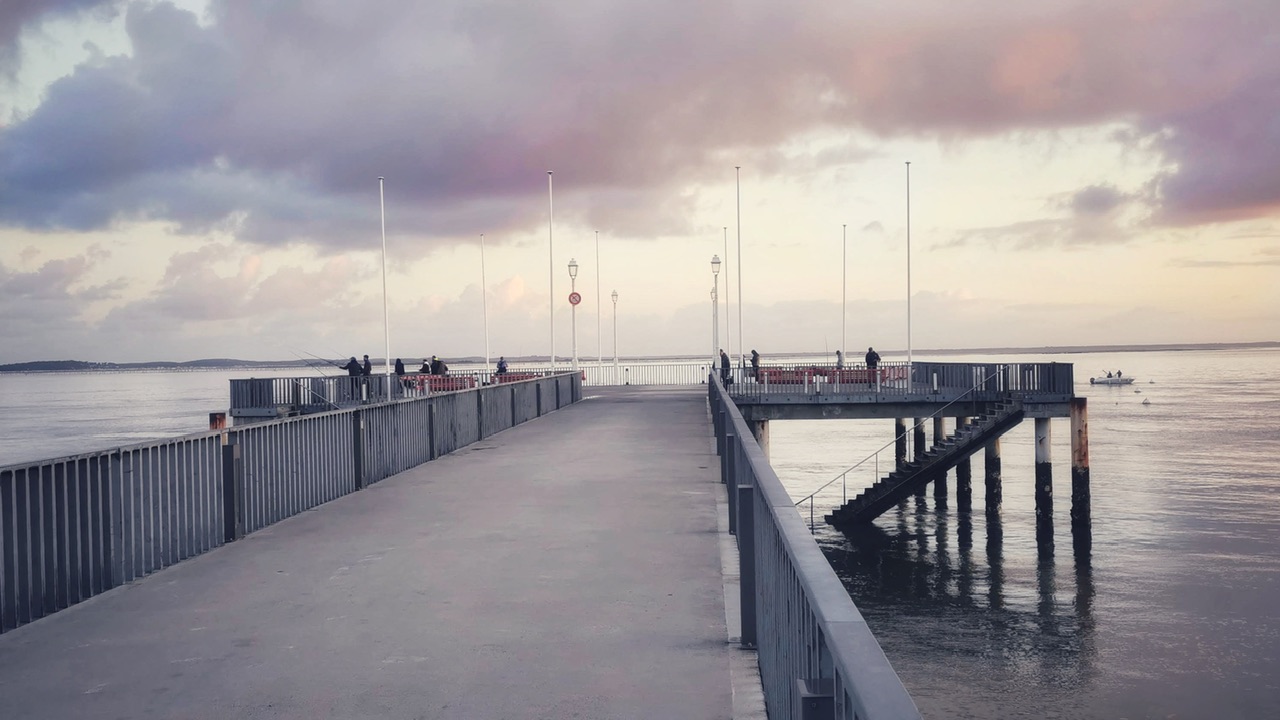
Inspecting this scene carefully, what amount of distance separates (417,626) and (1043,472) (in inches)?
1153

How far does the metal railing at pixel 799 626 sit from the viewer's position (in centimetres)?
259

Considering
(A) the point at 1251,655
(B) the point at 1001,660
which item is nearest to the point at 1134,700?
(B) the point at 1001,660

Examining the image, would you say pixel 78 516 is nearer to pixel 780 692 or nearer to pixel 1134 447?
pixel 780 692

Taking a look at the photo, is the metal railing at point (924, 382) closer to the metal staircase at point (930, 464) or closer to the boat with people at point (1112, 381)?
the metal staircase at point (930, 464)

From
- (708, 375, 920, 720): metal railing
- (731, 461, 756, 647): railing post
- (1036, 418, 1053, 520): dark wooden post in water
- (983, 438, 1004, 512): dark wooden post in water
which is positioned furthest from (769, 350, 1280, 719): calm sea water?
(708, 375, 920, 720): metal railing

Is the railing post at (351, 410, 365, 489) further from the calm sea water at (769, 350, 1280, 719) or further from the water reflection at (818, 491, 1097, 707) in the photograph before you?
the water reflection at (818, 491, 1097, 707)

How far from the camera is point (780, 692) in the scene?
4.88 meters

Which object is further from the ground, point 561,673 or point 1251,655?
point 561,673

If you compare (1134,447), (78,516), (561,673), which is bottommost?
(1134,447)

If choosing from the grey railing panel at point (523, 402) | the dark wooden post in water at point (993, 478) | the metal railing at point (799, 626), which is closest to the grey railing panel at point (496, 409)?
the grey railing panel at point (523, 402)

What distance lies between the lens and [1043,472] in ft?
107

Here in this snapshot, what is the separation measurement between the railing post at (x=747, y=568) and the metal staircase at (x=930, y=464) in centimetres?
2483

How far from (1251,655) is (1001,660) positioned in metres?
4.96

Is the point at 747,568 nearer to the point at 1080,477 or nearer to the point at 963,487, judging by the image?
the point at 1080,477
